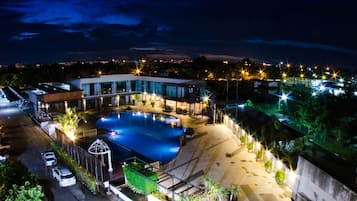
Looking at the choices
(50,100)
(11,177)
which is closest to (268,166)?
(11,177)

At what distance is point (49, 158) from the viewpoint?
1450cm

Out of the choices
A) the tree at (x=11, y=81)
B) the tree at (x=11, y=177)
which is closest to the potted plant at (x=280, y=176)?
the tree at (x=11, y=177)

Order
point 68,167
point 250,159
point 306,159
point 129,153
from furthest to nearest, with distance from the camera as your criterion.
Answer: point 129,153 → point 250,159 → point 68,167 → point 306,159

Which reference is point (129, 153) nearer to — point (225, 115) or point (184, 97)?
point (225, 115)

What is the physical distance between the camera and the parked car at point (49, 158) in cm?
1428

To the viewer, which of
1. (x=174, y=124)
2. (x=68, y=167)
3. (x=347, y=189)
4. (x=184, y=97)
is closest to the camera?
(x=347, y=189)

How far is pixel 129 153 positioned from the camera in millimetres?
17266

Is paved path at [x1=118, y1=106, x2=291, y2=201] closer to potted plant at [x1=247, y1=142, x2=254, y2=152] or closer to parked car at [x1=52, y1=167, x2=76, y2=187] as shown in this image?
potted plant at [x1=247, y1=142, x2=254, y2=152]

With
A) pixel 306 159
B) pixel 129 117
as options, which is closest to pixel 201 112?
pixel 129 117

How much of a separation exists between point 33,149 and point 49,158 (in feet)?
9.45

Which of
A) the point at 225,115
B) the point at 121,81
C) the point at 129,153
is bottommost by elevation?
the point at 129,153

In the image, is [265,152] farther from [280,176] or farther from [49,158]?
[49,158]

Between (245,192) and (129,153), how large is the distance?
27.6 ft

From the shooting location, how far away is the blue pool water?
1828 centimetres
